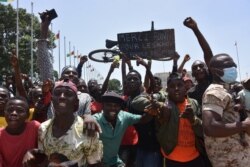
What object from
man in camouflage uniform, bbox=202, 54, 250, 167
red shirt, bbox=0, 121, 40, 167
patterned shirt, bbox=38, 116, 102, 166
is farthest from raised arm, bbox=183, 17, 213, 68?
red shirt, bbox=0, 121, 40, 167

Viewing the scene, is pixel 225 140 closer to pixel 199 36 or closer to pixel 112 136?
pixel 112 136

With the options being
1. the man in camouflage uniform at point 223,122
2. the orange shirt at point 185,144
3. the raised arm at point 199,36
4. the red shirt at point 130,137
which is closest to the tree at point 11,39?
the red shirt at point 130,137

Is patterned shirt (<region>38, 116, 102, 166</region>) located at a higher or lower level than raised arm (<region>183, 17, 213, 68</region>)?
lower

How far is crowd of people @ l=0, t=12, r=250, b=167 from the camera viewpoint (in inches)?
125

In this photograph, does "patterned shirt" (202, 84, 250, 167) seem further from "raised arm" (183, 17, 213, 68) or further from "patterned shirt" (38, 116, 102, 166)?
"raised arm" (183, 17, 213, 68)

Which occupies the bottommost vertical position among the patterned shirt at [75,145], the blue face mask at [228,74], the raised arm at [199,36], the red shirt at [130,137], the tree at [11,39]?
the red shirt at [130,137]

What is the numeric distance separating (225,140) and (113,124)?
61.8 inches

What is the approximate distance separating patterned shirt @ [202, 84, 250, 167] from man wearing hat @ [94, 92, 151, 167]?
1.21 m

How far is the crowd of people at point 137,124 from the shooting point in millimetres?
3176

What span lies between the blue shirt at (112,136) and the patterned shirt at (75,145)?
1032 millimetres

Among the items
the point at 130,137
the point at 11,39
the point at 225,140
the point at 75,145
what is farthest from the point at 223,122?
the point at 11,39

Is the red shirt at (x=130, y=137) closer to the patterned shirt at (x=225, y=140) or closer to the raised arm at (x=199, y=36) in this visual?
the raised arm at (x=199, y=36)

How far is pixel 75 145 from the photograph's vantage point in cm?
316

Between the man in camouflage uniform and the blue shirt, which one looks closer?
the man in camouflage uniform
